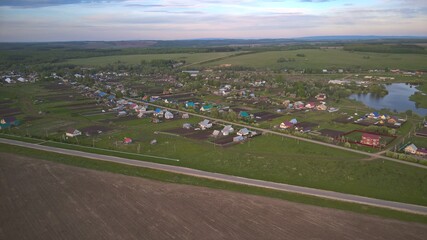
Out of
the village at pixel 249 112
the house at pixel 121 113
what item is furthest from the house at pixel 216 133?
the house at pixel 121 113

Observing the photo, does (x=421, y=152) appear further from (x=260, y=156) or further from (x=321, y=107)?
(x=321, y=107)

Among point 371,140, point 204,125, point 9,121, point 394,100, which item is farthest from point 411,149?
point 9,121

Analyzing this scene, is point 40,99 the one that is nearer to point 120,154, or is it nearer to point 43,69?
point 120,154

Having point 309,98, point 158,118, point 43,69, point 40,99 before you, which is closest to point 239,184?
point 158,118

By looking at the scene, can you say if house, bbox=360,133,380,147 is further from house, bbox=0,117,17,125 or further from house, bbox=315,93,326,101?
house, bbox=0,117,17,125

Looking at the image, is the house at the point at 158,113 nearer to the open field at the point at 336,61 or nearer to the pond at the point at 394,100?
the pond at the point at 394,100
